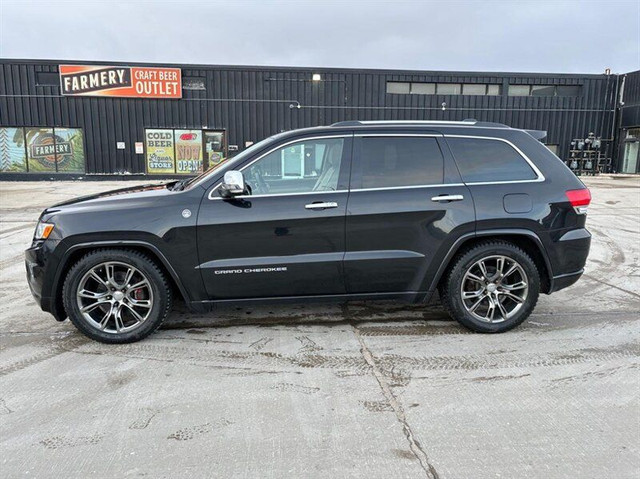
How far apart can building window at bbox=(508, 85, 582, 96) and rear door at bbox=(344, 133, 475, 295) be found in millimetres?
24204

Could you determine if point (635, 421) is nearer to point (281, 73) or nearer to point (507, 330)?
point (507, 330)

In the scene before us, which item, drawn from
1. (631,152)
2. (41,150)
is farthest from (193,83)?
(631,152)

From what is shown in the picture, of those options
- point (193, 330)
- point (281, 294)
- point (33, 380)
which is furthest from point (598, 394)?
point (33, 380)

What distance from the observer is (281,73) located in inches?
916

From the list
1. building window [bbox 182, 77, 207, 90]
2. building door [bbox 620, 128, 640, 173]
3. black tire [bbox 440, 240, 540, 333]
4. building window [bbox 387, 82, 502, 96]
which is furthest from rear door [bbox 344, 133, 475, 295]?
building door [bbox 620, 128, 640, 173]

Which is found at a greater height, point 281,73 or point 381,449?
point 281,73

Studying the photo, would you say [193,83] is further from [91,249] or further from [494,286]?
[494,286]

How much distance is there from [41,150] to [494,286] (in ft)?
80.7

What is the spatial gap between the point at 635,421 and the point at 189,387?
9.29 feet

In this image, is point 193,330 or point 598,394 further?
point 193,330

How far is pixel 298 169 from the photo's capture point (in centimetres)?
412

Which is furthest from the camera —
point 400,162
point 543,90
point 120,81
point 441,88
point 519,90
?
point 543,90

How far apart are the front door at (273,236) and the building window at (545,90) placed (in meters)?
24.8

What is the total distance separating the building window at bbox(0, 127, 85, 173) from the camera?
74.4ft
